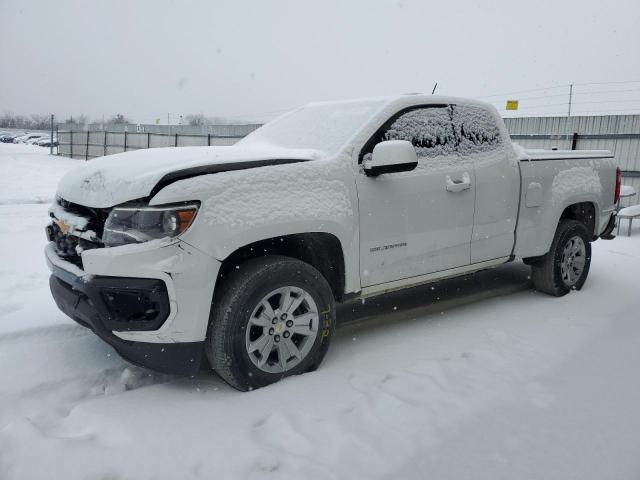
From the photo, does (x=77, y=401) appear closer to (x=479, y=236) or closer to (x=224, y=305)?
(x=224, y=305)

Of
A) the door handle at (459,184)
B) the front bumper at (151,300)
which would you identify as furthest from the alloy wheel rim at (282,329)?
the door handle at (459,184)

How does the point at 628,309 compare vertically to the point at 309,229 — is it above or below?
below

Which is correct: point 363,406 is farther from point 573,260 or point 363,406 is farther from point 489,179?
point 573,260

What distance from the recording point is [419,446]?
99.2 inches

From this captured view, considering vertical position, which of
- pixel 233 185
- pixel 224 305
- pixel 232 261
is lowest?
pixel 224 305

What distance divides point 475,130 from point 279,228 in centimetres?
208

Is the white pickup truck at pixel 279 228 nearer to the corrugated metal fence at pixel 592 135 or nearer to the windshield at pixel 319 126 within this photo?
the windshield at pixel 319 126

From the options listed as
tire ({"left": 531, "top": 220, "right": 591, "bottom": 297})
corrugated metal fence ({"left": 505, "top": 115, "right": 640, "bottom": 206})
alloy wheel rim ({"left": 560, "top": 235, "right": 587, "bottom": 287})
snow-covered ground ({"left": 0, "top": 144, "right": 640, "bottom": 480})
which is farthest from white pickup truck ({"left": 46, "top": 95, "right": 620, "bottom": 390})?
corrugated metal fence ({"left": 505, "top": 115, "right": 640, "bottom": 206})

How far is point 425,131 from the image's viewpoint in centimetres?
390

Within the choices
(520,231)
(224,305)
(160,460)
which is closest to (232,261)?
(224,305)

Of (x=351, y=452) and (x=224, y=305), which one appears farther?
(x=224, y=305)

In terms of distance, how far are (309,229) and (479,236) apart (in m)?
1.67

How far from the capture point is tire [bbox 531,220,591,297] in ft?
16.3

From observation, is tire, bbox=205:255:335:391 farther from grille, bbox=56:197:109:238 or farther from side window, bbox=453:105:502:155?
side window, bbox=453:105:502:155
